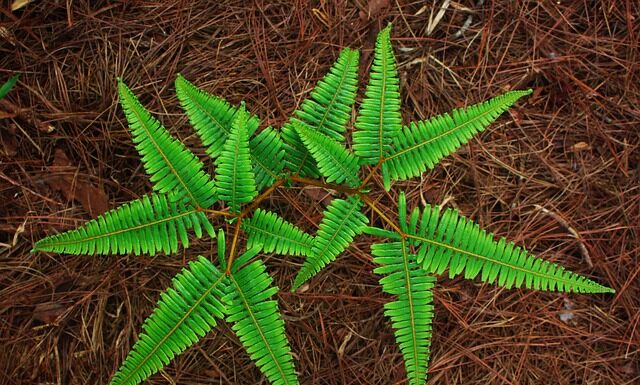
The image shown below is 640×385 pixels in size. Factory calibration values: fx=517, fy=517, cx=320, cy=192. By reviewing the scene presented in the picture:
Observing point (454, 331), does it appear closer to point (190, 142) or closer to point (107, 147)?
point (190, 142)

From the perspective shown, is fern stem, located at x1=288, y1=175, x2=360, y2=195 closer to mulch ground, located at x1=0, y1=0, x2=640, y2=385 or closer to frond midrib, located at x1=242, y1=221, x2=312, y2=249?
frond midrib, located at x1=242, y1=221, x2=312, y2=249

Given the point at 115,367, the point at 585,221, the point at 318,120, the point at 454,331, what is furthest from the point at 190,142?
the point at 585,221

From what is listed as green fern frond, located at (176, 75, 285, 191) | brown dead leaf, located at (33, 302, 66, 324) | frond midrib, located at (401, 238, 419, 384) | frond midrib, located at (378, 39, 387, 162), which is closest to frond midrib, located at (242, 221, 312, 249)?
green fern frond, located at (176, 75, 285, 191)

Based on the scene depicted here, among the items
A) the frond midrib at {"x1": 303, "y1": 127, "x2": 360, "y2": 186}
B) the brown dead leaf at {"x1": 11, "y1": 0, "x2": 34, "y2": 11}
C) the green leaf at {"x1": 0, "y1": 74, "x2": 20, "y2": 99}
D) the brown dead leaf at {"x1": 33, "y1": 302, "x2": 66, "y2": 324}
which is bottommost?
the brown dead leaf at {"x1": 33, "y1": 302, "x2": 66, "y2": 324}

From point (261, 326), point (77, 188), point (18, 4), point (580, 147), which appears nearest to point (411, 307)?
point (261, 326)

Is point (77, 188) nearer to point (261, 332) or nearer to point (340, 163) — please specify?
point (261, 332)

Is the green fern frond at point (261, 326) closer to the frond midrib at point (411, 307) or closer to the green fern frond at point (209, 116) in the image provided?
the frond midrib at point (411, 307)

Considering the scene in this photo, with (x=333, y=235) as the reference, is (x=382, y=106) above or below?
above
